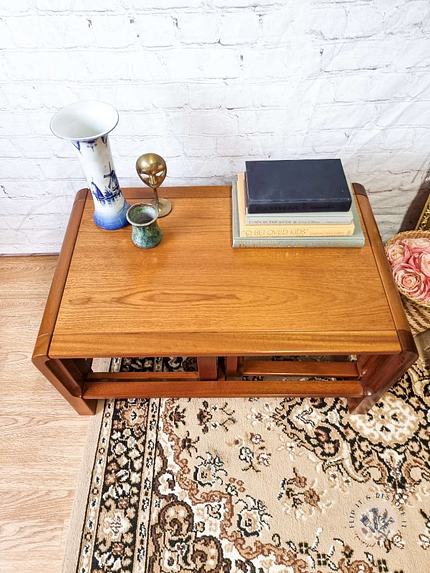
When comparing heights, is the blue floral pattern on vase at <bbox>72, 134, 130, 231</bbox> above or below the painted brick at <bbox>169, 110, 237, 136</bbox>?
below

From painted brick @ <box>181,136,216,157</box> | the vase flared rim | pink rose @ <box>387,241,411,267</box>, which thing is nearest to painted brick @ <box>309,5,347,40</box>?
painted brick @ <box>181,136,216,157</box>

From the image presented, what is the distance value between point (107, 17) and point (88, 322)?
65 cm

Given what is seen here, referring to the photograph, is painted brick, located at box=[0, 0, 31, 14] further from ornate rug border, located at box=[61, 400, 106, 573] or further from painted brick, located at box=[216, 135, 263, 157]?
ornate rug border, located at box=[61, 400, 106, 573]

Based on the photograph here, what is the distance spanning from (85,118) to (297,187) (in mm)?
494

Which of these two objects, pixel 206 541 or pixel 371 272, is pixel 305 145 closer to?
pixel 371 272

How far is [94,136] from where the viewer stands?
809 mm

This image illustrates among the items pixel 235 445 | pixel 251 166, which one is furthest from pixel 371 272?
pixel 235 445

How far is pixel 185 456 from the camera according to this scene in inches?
42.2

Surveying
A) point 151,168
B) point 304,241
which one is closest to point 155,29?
point 151,168

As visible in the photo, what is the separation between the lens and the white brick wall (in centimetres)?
84

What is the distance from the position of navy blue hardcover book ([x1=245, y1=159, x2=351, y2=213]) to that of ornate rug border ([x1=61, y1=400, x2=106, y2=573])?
2.41 ft

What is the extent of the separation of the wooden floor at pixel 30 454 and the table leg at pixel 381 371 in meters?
0.77

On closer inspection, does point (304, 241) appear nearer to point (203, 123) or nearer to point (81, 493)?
point (203, 123)

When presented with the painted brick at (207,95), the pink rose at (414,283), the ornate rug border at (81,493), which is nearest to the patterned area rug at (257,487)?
the ornate rug border at (81,493)
